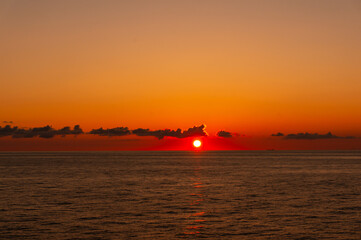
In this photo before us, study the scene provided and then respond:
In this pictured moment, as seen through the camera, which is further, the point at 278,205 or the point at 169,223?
the point at 278,205

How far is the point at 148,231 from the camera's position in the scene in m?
32.4

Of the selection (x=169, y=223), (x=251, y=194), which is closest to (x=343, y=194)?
(x=251, y=194)

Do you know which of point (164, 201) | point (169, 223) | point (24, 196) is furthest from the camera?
point (24, 196)

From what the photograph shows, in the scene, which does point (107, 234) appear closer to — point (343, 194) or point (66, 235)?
point (66, 235)

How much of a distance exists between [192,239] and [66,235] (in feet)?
29.8

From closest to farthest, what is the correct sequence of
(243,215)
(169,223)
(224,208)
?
1. (169,223)
2. (243,215)
3. (224,208)

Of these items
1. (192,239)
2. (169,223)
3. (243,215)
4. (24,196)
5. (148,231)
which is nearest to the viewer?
(192,239)

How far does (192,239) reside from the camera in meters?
29.8

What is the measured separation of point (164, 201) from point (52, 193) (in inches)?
706

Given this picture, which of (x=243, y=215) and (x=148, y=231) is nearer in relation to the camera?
(x=148, y=231)

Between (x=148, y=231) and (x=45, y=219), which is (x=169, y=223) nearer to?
(x=148, y=231)

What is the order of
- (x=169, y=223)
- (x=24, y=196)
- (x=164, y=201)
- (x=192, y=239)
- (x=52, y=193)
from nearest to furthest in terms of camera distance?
1. (x=192, y=239)
2. (x=169, y=223)
3. (x=164, y=201)
4. (x=24, y=196)
5. (x=52, y=193)

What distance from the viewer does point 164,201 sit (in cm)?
4994

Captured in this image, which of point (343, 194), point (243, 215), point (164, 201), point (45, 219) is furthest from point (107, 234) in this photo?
point (343, 194)
